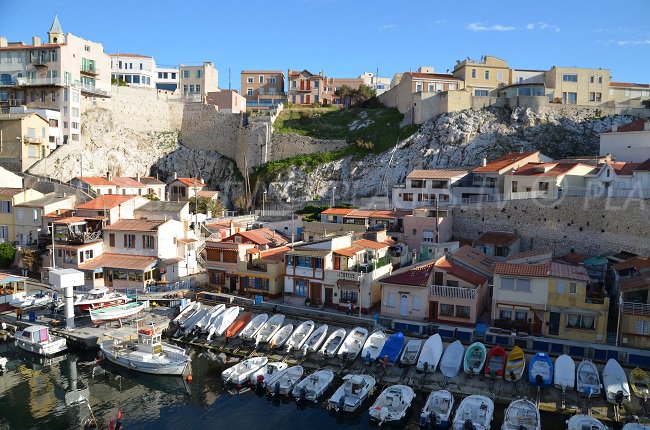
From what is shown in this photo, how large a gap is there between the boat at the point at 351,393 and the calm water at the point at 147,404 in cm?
46

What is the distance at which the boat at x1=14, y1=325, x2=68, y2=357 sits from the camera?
29062mm

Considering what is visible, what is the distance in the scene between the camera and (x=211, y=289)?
36438 millimetres

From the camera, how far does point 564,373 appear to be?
76.8 feet

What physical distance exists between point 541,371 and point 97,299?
26.6 meters

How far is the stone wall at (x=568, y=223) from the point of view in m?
36.0

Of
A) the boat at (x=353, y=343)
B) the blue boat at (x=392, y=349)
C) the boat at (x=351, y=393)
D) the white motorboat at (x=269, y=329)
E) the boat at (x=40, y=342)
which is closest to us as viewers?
the boat at (x=351, y=393)

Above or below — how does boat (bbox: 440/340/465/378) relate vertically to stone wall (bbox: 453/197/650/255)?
below

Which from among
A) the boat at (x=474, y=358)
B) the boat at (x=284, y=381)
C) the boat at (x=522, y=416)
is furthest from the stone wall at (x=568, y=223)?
the boat at (x=284, y=381)

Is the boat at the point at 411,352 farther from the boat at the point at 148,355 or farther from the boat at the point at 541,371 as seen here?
the boat at the point at 148,355

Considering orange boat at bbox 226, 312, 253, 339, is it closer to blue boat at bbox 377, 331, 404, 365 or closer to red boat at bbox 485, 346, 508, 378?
blue boat at bbox 377, 331, 404, 365

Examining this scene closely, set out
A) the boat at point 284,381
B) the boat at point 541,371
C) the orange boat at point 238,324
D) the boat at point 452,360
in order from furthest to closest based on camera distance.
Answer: the orange boat at point 238,324 < the boat at point 452,360 < the boat at point 284,381 < the boat at point 541,371

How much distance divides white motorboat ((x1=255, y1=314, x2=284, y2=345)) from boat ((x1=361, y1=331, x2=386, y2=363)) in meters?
5.57

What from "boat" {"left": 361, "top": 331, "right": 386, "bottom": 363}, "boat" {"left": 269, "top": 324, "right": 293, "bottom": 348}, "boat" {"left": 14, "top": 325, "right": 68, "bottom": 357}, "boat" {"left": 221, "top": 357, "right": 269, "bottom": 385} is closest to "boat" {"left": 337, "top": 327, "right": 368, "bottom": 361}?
"boat" {"left": 361, "top": 331, "right": 386, "bottom": 363}

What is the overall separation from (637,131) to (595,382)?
33982mm
